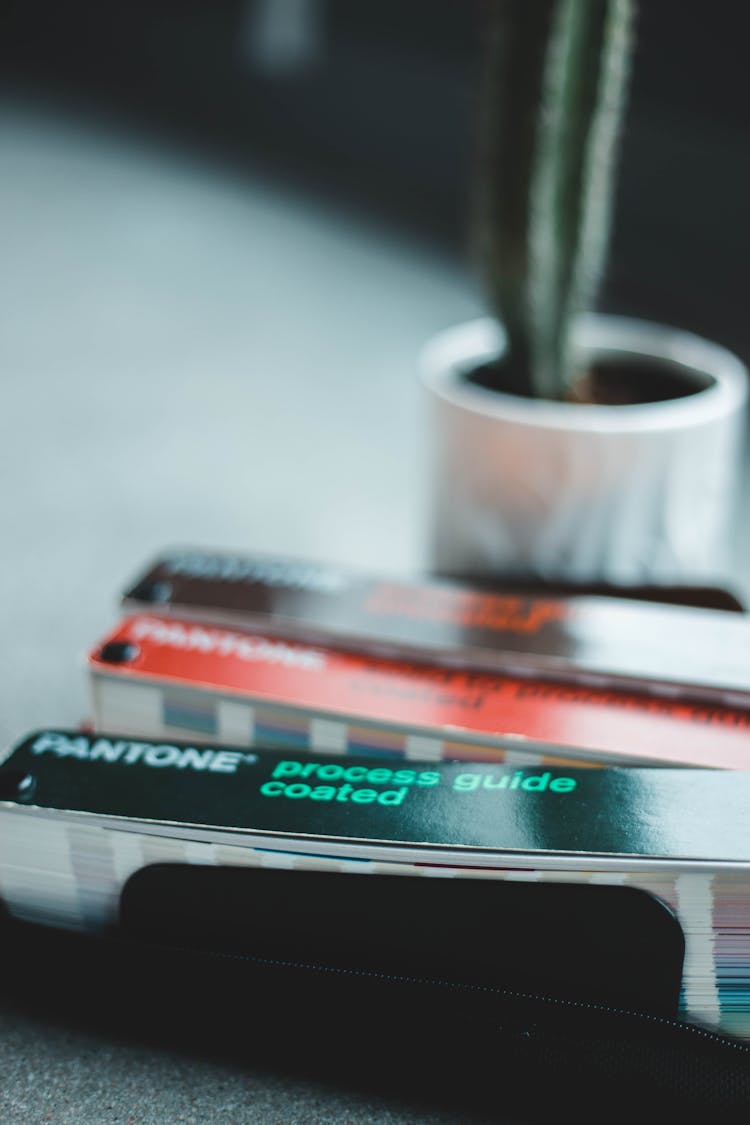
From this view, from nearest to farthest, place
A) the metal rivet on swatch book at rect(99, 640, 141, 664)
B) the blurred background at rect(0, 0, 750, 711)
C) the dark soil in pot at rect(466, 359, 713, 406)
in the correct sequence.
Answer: the metal rivet on swatch book at rect(99, 640, 141, 664)
the dark soil in pot at rect(466, 359, 713, 406)
the blurred background at rect(0, 0, 750, 711)

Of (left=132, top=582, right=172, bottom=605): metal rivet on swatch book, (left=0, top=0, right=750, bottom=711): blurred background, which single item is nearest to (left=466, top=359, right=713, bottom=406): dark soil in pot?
(left=0, top=0, right=750, bottom=711): blurred background

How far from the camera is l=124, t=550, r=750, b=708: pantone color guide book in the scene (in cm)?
46

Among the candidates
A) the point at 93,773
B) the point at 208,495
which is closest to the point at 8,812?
the point at 93,773

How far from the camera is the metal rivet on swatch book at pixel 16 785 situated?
0.38 metres

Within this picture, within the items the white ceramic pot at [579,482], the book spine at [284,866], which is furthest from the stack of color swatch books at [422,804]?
the white ceramic pot at [579,482]

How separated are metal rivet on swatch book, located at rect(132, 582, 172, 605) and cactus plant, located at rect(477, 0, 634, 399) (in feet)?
0.83

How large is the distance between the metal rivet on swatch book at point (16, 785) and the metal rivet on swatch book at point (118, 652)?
79mm

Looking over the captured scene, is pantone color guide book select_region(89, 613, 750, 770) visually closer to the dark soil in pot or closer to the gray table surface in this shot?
the gray table surface

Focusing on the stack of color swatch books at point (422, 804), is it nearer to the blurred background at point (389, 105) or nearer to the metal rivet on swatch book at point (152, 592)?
the metal rivet on swatch book at point (152, 592)

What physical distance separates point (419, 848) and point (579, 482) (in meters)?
0.30

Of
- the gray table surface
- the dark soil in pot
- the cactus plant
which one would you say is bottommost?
the gray table surface

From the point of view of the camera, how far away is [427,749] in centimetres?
43

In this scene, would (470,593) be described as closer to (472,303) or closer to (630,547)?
(630,547)

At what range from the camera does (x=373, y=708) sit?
0.44 meters
